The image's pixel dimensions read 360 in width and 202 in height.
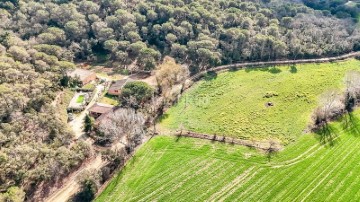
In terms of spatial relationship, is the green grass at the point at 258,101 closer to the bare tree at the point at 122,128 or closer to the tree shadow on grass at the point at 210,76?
the tree shadow on grass at the point at 210,76

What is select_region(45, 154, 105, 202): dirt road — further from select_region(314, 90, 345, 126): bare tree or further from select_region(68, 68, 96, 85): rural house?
select_region(314, 90, 345, 126): bare tree

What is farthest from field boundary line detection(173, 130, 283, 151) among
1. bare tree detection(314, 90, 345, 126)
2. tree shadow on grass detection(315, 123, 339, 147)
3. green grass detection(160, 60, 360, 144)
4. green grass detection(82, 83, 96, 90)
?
green grass detection(82, 83, 96, 90)

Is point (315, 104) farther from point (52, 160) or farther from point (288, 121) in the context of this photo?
point (52, 160)

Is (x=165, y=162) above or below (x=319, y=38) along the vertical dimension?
below

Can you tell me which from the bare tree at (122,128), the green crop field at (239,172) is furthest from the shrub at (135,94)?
the green crop field at (239,172)

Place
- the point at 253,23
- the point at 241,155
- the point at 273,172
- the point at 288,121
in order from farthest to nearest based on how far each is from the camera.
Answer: the point at 253,23, the point at 288,121, the point at 241,155, the point at 273,172

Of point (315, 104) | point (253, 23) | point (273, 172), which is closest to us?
point (273, 172)

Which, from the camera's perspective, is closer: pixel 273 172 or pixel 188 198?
pixel 188 198

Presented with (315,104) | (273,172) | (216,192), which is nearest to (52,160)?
(216,192)
